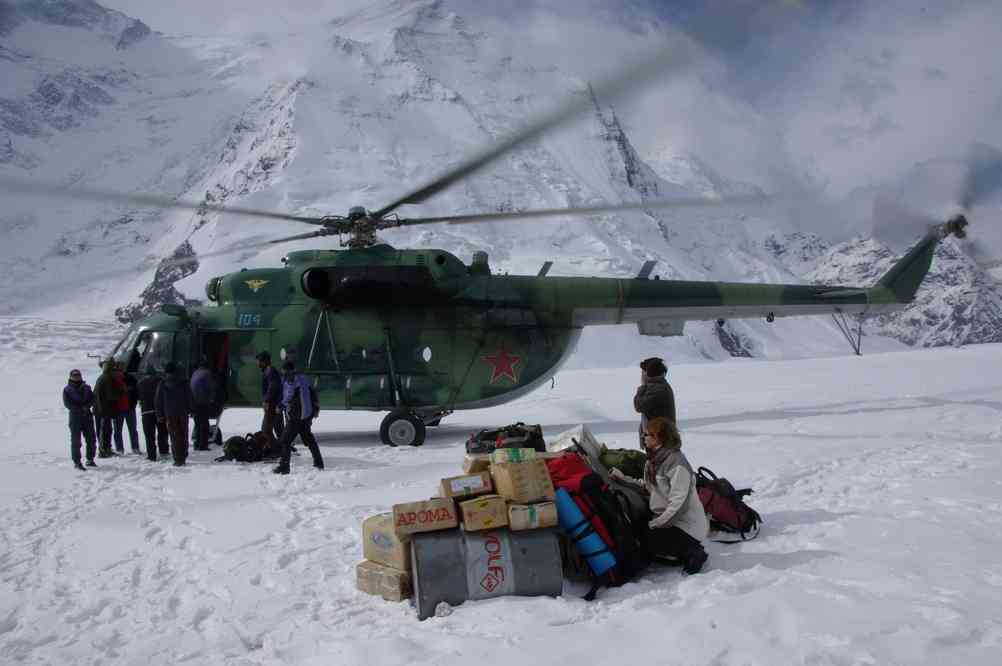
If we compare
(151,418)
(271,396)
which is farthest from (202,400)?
(271,396)

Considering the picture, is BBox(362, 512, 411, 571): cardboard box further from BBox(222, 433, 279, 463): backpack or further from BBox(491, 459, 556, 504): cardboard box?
BBox(222, 433, 279, 463): backpack

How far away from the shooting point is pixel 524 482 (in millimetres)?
4918

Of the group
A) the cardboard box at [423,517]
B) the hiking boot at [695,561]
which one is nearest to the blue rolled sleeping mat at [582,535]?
the hiking boot at [695,561]

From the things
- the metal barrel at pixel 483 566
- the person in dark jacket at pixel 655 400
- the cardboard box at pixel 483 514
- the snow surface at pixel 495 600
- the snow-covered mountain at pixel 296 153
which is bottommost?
the snow surface at pixel 495 600

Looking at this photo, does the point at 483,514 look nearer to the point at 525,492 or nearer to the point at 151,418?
the point at 525,492

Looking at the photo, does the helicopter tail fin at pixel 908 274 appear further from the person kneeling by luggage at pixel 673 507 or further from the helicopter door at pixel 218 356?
the helicopter door at pixel 218 356

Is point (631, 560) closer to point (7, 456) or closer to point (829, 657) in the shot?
point (829, 657)

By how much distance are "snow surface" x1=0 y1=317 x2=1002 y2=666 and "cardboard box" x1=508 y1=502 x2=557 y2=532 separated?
0.47 m

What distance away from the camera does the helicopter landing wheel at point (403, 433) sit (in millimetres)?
Result: 12273

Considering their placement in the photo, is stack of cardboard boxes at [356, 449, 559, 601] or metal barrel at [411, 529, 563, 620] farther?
stack of cardboard boxes at [356, 449, 559, 601]

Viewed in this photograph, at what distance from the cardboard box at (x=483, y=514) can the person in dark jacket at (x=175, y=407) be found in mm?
7287

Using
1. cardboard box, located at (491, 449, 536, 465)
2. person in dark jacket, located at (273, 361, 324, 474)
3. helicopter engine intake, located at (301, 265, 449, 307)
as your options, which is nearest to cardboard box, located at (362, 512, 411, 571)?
cardboard box, located at (491, 449, 536, 465)

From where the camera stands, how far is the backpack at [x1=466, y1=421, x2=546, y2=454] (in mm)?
7719

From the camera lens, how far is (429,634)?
13.7 ft
